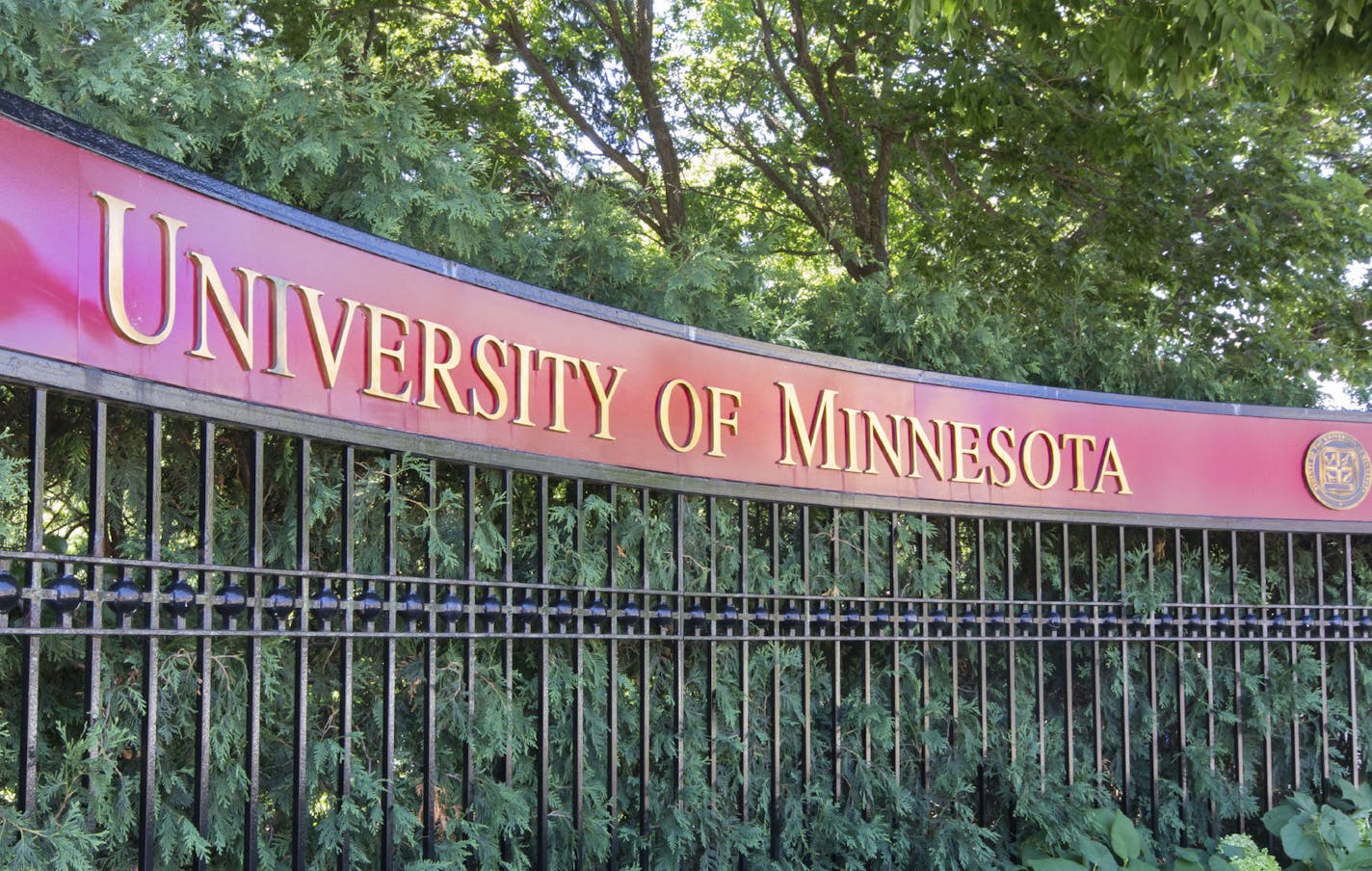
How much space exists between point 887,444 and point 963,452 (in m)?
0.49

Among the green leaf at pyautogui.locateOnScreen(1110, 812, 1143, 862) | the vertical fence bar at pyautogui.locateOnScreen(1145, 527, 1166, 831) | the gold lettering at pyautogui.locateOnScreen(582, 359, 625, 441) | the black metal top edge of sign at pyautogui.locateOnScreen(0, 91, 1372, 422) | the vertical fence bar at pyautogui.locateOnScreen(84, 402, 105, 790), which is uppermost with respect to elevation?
the black metal top edge of sign at pyautogui.locateOnScreen(0, 91, 1372, 422)

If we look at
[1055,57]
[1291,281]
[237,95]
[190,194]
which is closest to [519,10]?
[1055,57]

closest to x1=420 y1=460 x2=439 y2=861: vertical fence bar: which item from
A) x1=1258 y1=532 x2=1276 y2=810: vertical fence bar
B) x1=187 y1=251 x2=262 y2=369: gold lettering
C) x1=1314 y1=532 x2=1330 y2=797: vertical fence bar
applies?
x1=187 y1=251 x2=262 y2=369: gold lettering

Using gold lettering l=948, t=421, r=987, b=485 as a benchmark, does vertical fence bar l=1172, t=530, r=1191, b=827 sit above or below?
below

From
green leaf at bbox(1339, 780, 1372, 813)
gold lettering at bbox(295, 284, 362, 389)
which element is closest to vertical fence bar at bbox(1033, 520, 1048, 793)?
green leaf at bbox(1339, 780, 1372, 813)

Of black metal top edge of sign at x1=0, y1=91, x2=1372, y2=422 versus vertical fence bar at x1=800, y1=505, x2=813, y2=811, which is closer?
black metal top edge of sign at x1=0, y1=91, x2=1372, y2=422

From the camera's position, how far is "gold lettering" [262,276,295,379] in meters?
3.41

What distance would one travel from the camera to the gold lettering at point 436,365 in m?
3.81

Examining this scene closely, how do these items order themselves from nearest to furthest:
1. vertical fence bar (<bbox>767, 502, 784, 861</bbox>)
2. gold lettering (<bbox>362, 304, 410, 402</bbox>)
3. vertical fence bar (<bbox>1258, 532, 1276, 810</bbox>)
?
gold lettering (<bbox>362, 304, 410, 402</bbox>)
vertical fence bar (<bbox>767, 502, 784, 861</bbox>)
vertical fence bar (<bbox>1258, 532, 1276, 810</bbox>)

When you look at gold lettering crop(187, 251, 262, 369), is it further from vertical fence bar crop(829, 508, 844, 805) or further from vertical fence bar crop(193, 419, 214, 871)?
vertical fence bar crop(829, 508, 844, 805)

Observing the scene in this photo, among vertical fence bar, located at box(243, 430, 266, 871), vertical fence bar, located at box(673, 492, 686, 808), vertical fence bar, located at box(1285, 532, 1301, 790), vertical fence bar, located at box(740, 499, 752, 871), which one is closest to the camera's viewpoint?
vertical fence bar, located at box(243, 430, 266, 871)

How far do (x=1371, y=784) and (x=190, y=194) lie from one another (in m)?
6.53

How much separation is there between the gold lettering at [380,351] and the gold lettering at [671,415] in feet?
3.63

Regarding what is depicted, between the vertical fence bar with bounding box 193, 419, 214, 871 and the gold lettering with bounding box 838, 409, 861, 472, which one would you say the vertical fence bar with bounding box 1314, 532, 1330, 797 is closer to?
the gold lettering with bounding box 838, 409, 861, 472
